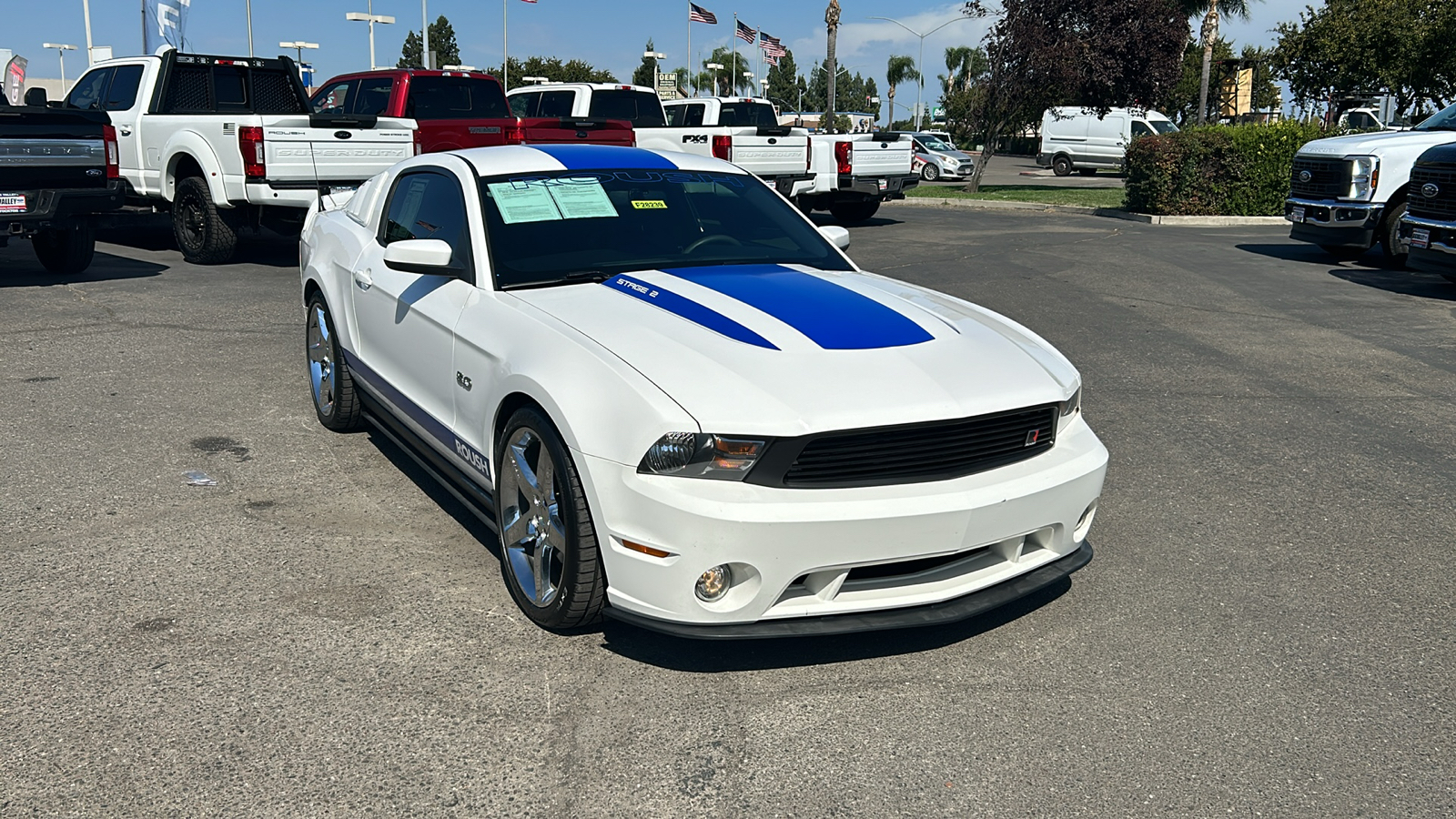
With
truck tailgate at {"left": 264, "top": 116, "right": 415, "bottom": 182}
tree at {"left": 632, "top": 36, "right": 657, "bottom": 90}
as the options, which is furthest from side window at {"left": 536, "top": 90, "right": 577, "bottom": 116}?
tree at {"left": 632, "top": 36, "right": 657, "bottom": 90}

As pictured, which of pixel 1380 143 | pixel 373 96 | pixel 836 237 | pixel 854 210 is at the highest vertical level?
pixel 373 96

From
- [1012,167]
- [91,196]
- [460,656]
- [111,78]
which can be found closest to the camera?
[460,656]

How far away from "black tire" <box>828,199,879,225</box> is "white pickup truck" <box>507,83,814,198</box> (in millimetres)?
1824

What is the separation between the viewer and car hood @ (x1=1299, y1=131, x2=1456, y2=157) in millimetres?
13859

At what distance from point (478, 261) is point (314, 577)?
1317 mm

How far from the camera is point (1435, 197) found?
11.7 metres

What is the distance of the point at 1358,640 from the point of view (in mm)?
4031

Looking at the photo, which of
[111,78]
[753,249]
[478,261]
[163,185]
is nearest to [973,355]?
[753,249]

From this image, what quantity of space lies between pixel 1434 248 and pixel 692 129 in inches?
378

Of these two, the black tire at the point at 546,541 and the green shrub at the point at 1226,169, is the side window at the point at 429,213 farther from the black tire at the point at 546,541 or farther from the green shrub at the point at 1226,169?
the green shrub at the point at 1226,169

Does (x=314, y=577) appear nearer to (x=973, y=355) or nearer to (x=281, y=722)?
(x=281, y=722)

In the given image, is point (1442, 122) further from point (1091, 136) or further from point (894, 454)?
point (1091, 136)

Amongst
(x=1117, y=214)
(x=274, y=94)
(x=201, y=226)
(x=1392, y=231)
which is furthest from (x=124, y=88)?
(x=1117, y=214)

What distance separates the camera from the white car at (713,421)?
3436 mm
